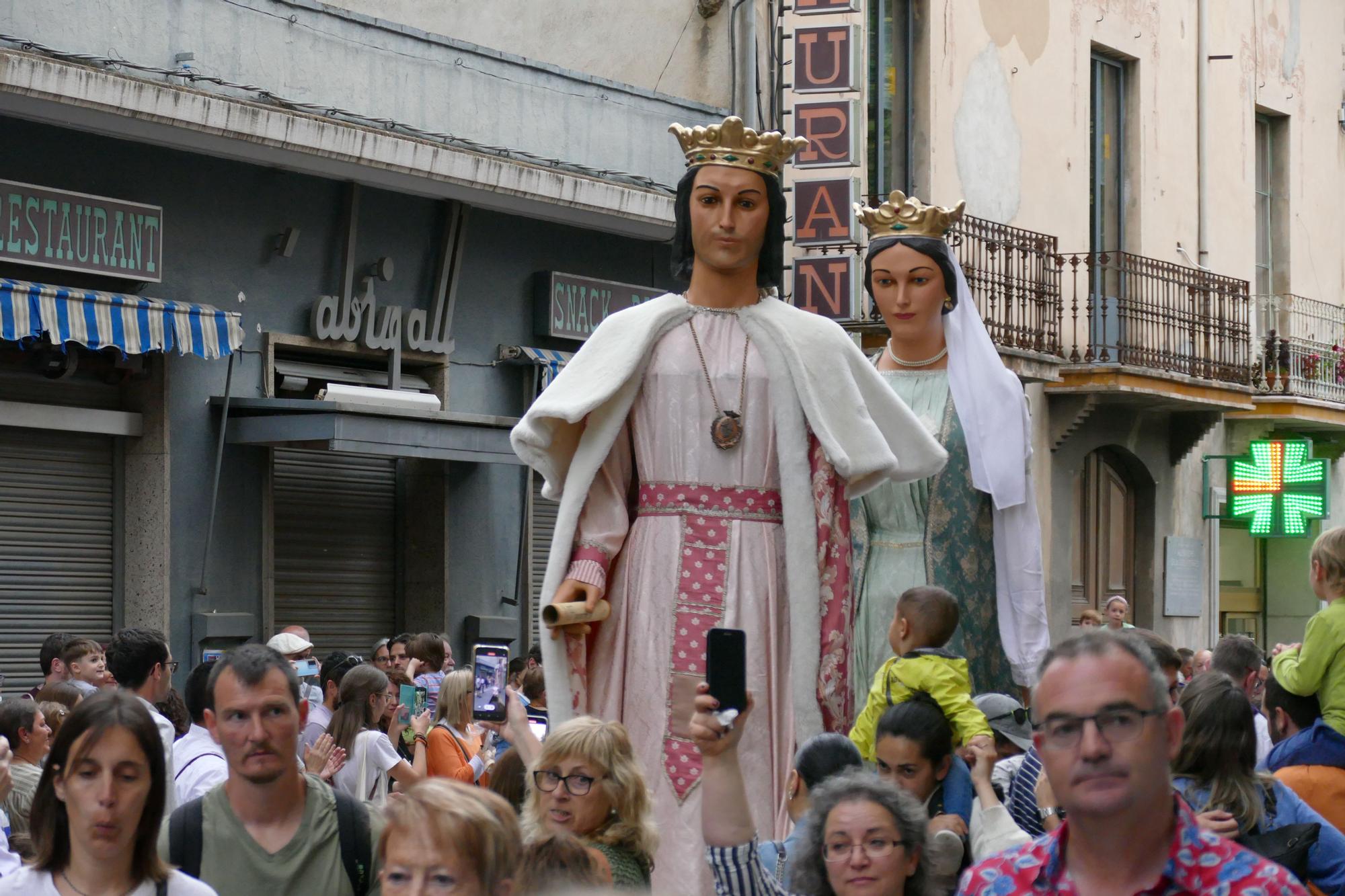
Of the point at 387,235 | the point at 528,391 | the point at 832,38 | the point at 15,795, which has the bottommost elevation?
the point at 15,795

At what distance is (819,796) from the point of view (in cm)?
423

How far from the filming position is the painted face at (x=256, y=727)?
438cm

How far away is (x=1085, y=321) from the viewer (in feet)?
71.0

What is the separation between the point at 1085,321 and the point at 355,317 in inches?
362

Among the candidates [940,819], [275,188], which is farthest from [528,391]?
[940,819]

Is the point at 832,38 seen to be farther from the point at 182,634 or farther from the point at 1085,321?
the point at 182,634

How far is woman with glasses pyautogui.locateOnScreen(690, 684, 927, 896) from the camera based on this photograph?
13.2 feet

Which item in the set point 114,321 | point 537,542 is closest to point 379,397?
point 114,321

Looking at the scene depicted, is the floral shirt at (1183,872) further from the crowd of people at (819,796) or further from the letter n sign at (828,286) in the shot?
the letter n sign at (828,286)

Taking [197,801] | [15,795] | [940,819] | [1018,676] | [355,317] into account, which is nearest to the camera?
[197,801]

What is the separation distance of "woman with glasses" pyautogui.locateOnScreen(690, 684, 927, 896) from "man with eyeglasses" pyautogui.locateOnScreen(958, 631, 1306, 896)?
1.06 m

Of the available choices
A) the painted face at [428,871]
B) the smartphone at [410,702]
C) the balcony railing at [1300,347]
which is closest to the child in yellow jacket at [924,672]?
the painted face at [428,871]

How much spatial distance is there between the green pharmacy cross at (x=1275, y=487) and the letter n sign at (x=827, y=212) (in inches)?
321

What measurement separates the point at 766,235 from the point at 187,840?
2.60 metres
